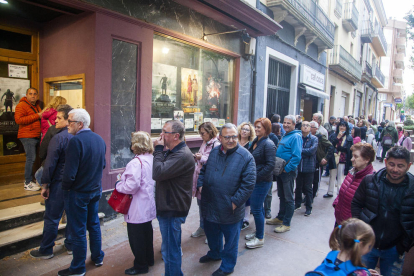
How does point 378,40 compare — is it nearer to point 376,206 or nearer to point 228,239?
point 376,206

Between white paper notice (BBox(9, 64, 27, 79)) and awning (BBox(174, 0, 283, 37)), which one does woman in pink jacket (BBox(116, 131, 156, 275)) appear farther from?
awning (BBox(174, 0, 283, 37))

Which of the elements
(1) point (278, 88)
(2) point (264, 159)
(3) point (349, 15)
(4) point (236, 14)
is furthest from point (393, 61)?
(2) point (264, 159)

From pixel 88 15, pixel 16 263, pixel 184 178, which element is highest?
pixel 88 15

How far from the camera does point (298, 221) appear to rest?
5.20m

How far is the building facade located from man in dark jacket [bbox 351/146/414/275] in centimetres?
4389

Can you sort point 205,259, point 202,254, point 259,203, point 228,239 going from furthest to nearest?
point 259,203
point 202,254
point 205,259
point 228,239

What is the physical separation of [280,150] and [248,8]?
12.7 ft

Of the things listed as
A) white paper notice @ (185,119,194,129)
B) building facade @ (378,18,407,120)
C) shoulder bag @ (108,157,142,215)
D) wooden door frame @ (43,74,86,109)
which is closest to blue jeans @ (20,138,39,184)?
wooden door frame @ (43,74,86,109)

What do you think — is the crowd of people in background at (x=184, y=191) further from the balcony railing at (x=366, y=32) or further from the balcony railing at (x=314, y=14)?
the balcony railing at (x=366, y=32)

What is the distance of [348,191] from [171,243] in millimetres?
1961

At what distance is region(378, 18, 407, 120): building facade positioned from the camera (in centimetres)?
4009

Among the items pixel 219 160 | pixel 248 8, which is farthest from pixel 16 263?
pixel 248 8

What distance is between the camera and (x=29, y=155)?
16.5 feet

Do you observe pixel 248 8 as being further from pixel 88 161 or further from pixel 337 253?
pixel 337 253
